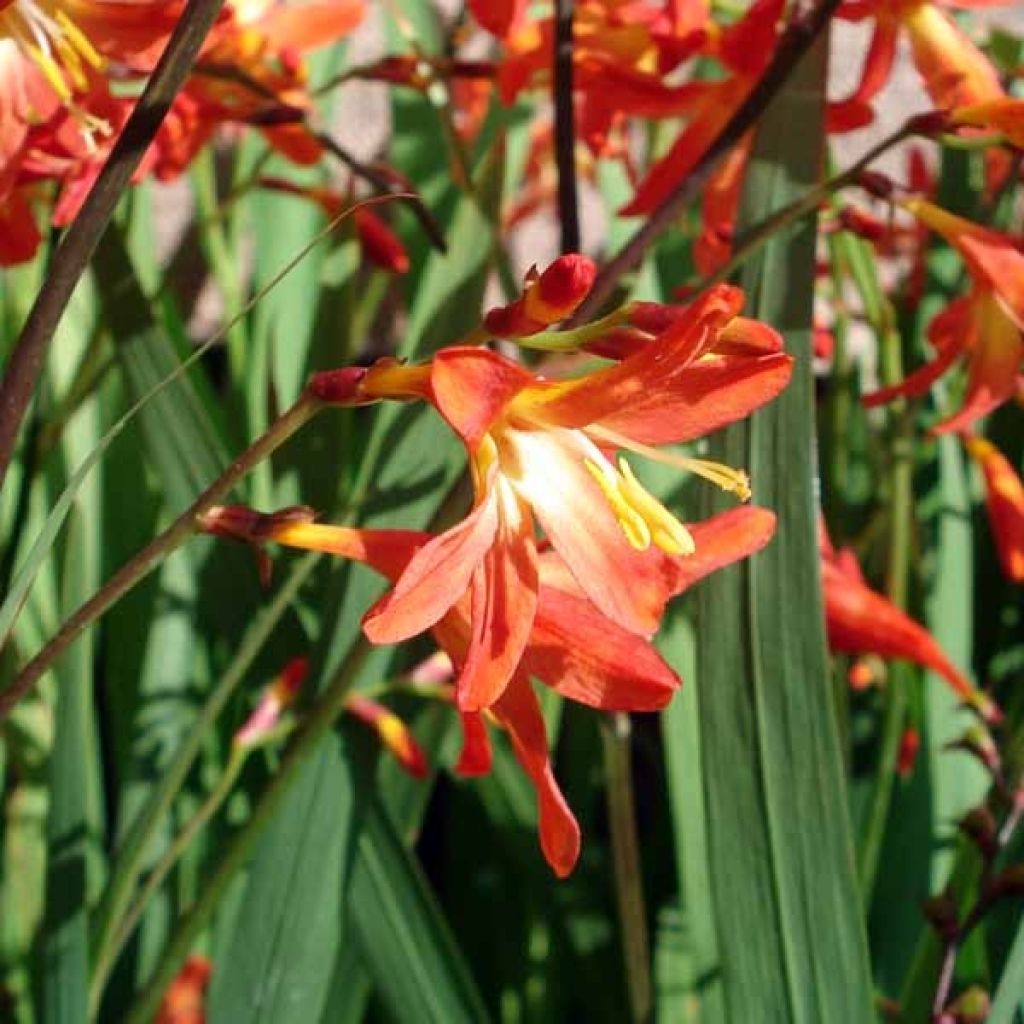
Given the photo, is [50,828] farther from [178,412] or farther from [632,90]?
[632,90]

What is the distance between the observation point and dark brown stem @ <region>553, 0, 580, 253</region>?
1.00 metres

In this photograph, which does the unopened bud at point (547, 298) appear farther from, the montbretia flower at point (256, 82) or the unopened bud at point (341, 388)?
the montbretia flower at point (256, 82)

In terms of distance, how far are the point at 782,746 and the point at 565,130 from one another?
385mm

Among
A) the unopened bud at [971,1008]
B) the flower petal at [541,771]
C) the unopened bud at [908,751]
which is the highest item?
the flower petal at [541,771]

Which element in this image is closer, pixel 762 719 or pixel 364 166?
pixel 762 719

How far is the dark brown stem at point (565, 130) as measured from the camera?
1.00 meters

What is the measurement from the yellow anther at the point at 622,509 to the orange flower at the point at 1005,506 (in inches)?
20.5

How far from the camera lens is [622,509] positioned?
71 cm

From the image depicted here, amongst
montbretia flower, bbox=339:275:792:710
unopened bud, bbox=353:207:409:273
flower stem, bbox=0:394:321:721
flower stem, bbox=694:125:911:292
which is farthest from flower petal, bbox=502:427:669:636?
unopened bud, bbox=353:207:409:273

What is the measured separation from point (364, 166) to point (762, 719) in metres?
0.44

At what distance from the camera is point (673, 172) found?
3.62 feet

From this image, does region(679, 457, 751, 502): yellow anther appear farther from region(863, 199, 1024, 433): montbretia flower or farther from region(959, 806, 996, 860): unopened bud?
region(959, 806, 996, 860): unopened bud

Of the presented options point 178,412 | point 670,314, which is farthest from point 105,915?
point 670,314

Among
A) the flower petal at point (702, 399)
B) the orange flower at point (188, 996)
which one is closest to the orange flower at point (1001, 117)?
the flower petal at point (702, 399)
